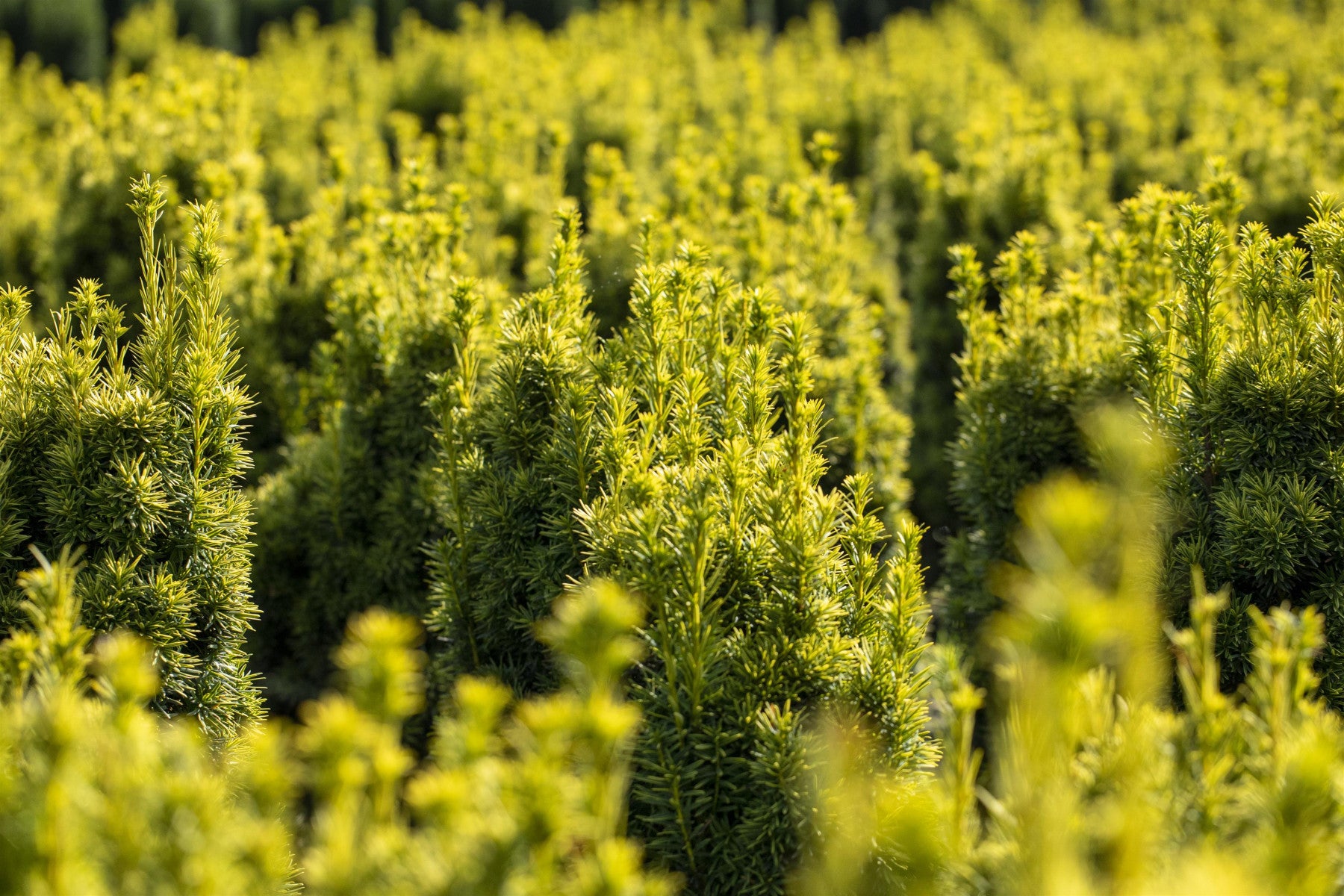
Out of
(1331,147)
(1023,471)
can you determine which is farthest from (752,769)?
(1331,147)

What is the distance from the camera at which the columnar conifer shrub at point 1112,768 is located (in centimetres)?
130

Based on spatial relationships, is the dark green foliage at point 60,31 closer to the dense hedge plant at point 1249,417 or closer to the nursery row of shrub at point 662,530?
the nursery row of shrub at point 662,530

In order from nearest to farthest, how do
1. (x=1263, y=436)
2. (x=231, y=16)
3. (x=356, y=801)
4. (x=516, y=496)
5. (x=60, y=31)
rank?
(x=356, y=801), (x=1263, y=436), (x=516, y=496), (x=60, y=31), (x=231, y=16)

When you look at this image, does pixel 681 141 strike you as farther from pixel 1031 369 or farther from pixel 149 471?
pixel 149 471

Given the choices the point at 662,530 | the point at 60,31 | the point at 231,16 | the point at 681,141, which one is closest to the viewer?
the point at 662,530

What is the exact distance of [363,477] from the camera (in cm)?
383

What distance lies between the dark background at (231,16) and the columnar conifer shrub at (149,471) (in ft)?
42.2

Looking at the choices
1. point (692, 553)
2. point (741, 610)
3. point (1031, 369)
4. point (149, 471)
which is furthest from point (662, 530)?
point (1031, 369)

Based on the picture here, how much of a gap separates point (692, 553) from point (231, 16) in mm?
15392

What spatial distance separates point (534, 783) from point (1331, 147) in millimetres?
5552

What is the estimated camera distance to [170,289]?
8.21ft

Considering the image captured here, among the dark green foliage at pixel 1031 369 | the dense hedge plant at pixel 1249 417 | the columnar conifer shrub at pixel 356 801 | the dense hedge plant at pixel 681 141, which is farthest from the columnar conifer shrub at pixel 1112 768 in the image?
the dense hedge plant at pixel 681 141

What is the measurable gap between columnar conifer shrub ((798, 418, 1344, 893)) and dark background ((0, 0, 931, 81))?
1432 centimetres

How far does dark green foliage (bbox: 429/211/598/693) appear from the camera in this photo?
2682 mm
